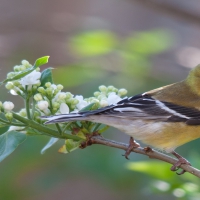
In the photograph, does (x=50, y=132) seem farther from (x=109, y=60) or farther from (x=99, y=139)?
(x=109, y=60)

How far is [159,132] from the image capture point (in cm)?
327

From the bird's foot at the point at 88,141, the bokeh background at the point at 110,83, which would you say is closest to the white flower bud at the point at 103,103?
the bird's foot at the point at 88,141

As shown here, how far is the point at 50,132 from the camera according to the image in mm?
Answer: 2250

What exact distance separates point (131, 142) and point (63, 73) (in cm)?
148

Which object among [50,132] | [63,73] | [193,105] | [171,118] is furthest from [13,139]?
[63,73]

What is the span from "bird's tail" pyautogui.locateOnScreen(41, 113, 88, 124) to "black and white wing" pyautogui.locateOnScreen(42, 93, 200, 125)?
1.43ft

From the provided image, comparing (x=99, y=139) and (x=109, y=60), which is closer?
(x=99, y=139)

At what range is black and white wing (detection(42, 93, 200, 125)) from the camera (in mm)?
3070

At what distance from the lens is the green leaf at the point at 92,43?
13.8 ft

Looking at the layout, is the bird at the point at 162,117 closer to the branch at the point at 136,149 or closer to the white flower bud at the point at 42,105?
the branch at the point at 136,149

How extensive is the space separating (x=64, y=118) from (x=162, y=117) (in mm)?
1145

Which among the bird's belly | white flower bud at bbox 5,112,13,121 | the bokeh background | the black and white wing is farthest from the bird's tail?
the bokeh background

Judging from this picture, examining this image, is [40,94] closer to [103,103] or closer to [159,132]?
[103,103]

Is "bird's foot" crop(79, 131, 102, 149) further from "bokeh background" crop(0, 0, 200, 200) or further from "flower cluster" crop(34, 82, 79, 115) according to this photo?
"bokeh background" crop(0, 0, 200, 200)
